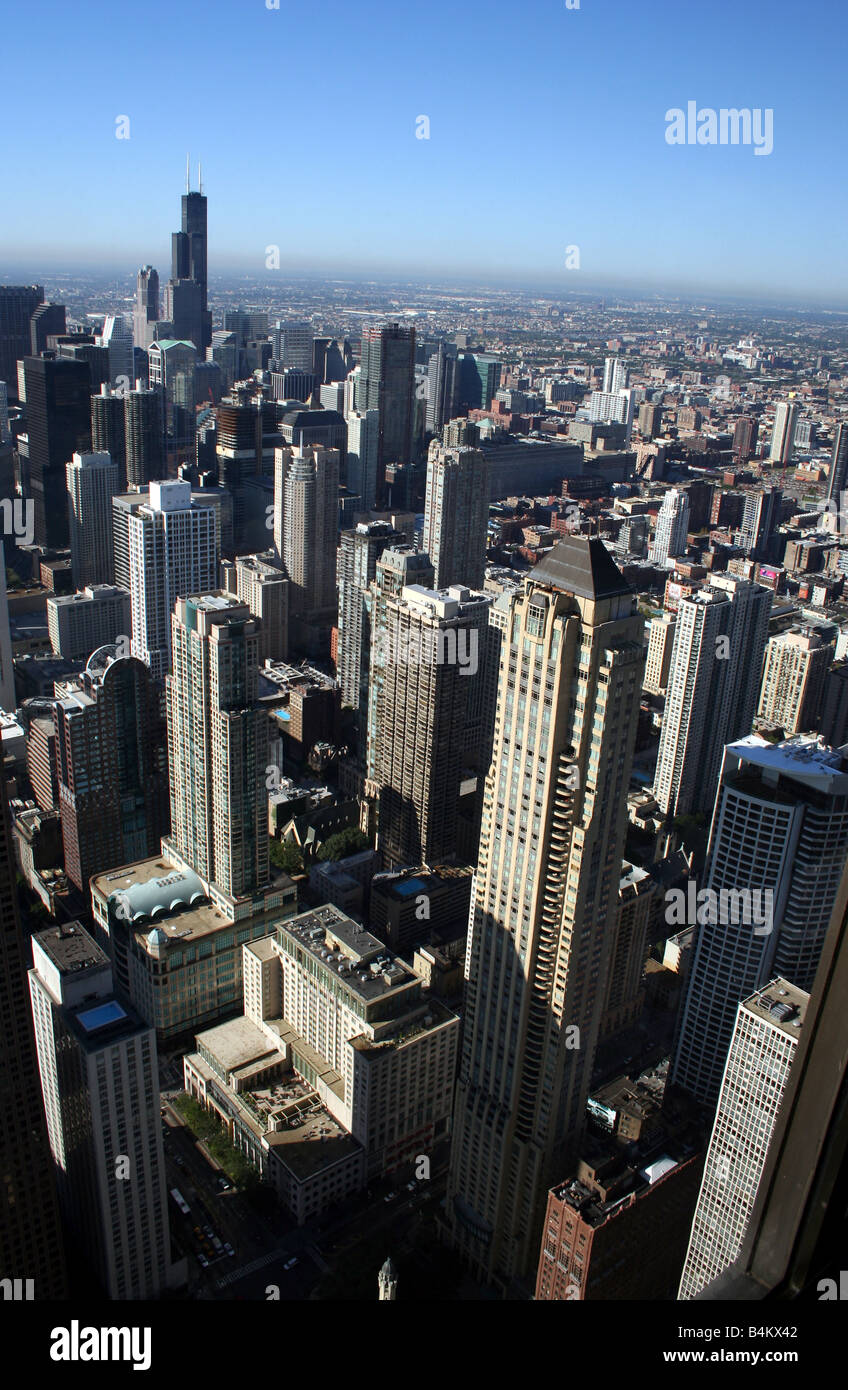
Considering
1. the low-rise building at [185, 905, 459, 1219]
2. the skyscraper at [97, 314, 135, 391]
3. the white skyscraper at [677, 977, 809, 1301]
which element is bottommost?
Answer: the low-rise building at [185, 905, 459, 1219]

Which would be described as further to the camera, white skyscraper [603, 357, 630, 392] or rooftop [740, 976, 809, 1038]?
white skyscraper [603, 357, 630, 392]

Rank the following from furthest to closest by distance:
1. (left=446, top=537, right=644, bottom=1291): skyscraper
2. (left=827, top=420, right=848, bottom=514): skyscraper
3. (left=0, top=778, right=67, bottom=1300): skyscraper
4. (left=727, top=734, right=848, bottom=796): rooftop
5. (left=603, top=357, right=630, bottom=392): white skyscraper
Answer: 1. (left=603, top=357, right=630, bottom=392): white skyscraper
2. (left=827, top=420, right=848, bottom=514): skyscraper
3. (left=727, top=734, right=848, bottom=796): rooftop
4. (left=446, top=537, right=644, bottom=1291): skyscraper
5. (left=0, top=778, right=67, bottom=1300): skyscraper

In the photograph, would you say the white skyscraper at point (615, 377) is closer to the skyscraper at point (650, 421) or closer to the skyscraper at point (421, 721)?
the skyscraper at point (650, 421)

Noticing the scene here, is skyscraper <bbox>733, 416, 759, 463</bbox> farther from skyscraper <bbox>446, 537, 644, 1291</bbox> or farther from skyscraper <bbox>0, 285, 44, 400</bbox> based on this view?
skyscraper <bbox>446, 537, 644, 1291</bbox>

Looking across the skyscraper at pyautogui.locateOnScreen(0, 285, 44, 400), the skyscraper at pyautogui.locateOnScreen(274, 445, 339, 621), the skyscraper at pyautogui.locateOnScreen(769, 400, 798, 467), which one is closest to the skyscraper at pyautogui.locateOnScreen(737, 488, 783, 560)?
the skyscraper at pyautogui.locateOnScreen(769, 400, 798, 467)

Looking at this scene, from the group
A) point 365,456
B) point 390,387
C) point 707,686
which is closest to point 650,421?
point 390,387

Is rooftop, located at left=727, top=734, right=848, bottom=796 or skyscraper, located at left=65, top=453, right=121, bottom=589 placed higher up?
rooftop, located at left=727, top=734, right=848, bottom=796
